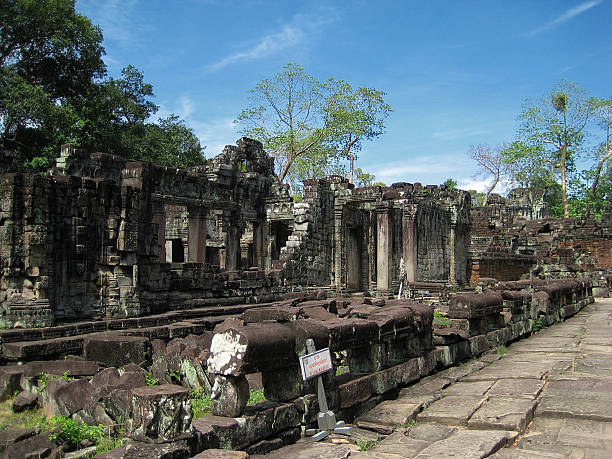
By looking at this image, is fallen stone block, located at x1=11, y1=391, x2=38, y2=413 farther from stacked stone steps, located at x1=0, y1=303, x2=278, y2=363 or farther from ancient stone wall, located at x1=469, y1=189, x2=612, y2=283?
ancient stone wall, located at x1=469, y1=189, x2=612, y2=283

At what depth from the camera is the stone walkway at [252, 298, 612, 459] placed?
13.8 ft

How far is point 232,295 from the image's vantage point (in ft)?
48.7

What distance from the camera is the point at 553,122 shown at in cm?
4778

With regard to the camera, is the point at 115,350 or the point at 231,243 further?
the point at 231,243

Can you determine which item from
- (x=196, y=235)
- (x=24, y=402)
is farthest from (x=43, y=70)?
(x=24, y=402)

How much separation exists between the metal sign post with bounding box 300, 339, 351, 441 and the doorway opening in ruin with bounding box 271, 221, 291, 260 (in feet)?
61.7

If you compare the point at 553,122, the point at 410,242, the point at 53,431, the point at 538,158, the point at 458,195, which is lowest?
the point at 53,431

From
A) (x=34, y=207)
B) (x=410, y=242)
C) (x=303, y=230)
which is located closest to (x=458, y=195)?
(x=410, y=242)

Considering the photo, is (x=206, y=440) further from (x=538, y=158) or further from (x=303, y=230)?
(x=538, y=158)

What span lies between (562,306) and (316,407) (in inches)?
470

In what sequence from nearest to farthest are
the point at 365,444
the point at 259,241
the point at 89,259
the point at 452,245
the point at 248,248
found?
the point at 365,444 → the point at 89,259 → the point at 259,241 → the point at 248,248 → the point at 452,245

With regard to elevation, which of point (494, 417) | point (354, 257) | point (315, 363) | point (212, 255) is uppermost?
point (212, 255)

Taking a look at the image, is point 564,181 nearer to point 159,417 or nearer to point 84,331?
point 84,331

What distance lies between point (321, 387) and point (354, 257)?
60.2 feet
